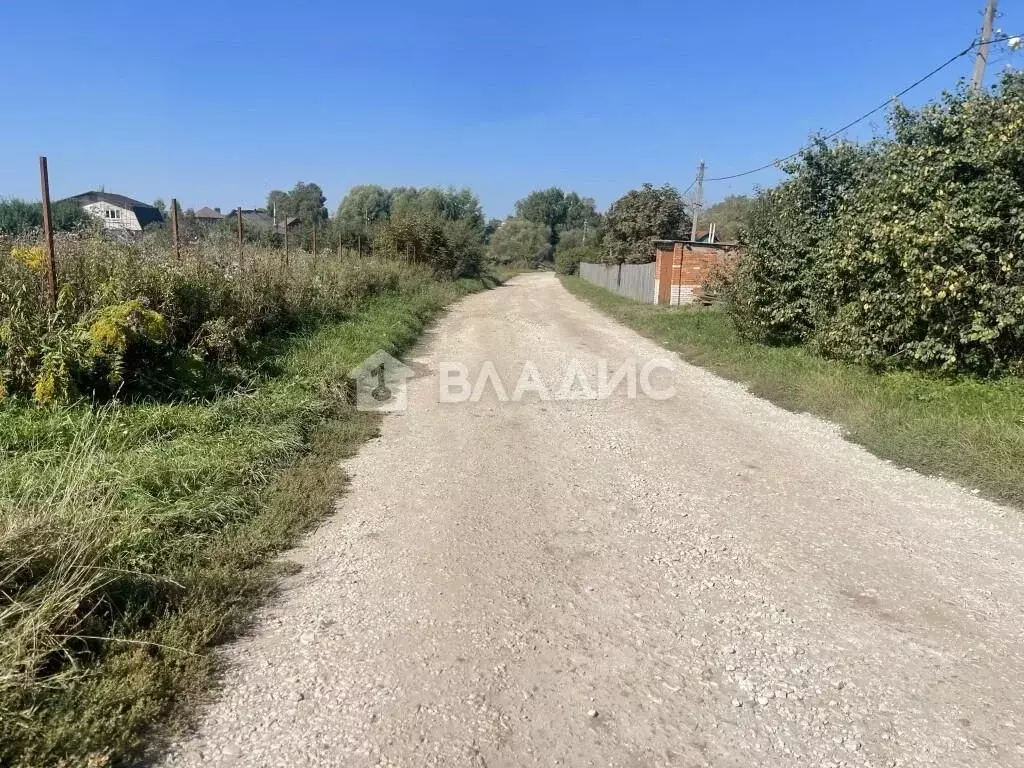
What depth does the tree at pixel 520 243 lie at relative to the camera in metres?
82.4

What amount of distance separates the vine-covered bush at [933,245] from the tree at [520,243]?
7177 centimetres

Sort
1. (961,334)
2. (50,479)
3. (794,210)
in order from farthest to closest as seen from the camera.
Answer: (794,210), (961,334), (50,479)

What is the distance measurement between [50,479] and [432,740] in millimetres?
2972

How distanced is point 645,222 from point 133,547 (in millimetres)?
32707

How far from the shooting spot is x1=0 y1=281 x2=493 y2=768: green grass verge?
2.38 metres

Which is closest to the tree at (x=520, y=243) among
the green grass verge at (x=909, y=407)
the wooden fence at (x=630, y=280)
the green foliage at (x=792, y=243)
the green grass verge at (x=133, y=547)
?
the wooden fence at (x=630, y=280)

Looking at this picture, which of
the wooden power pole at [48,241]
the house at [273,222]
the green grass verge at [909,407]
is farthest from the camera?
the house at [273,222]

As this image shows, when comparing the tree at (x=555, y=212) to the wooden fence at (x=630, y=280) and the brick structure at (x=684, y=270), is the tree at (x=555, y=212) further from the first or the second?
the brick structure at (x=684, y=270)

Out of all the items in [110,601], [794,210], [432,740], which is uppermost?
[794,210]

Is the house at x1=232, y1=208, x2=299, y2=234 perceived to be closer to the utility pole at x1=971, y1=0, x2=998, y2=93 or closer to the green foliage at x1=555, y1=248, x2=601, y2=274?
the utility pole at x1=971, y1=0, x2=998, y2=93

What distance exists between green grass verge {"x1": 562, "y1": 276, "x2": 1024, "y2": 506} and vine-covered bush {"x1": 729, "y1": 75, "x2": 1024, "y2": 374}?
0.41m

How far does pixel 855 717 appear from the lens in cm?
257

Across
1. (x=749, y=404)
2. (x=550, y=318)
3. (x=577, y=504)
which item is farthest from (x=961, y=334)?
(x=550, y=318)

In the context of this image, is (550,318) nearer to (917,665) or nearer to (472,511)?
(472,511)
